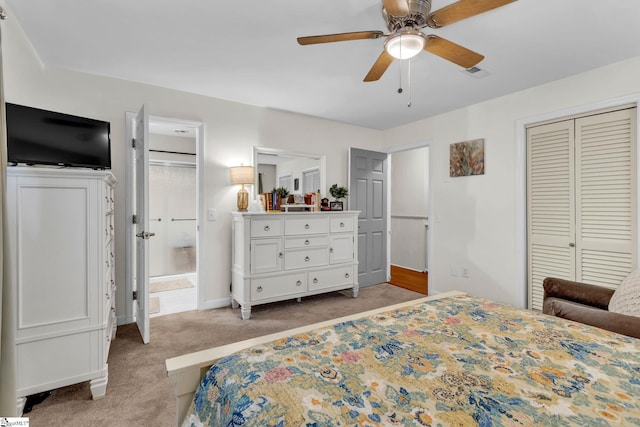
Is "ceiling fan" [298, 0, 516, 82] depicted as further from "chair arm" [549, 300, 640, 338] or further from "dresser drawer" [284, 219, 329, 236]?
"dresser drawer" [284, 219, 329, 236]

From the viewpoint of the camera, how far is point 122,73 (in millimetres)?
2773

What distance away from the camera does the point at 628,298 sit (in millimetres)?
1688

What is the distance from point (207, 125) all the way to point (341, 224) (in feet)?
6.59

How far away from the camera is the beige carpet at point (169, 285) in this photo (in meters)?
4.34

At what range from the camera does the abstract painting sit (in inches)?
140

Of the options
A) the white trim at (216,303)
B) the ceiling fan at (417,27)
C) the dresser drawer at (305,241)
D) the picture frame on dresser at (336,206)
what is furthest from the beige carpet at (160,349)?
the ceiling fan at (417,27)

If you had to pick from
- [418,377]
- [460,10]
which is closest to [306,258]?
[418,377]

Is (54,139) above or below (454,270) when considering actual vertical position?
above

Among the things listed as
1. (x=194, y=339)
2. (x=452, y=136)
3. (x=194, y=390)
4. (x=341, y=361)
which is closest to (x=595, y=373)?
(x=341, y=361)

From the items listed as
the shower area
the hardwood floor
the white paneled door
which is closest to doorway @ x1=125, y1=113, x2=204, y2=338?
the shower area

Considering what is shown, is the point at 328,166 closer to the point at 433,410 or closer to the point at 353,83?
the point at 353,83

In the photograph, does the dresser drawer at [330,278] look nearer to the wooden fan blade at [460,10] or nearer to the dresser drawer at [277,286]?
the dresser drawer at [277,286]

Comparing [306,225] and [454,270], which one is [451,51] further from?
[454,270]

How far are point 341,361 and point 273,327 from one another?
6.72 feet
